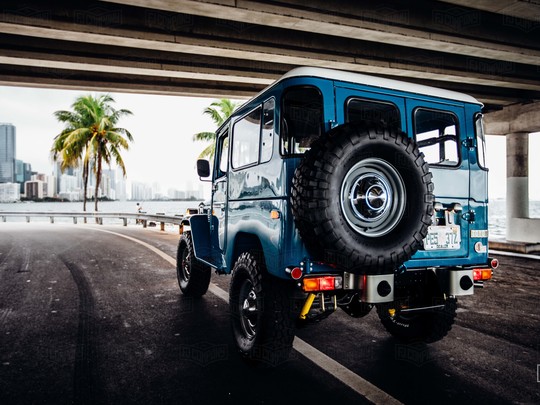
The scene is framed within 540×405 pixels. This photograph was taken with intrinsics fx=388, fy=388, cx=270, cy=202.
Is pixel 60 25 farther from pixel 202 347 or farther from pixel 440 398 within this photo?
pixel 440 398

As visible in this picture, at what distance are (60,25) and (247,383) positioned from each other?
8.27 m

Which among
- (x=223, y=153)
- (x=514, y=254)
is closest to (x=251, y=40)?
(x=223, y=153)

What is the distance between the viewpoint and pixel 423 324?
12.9 feet

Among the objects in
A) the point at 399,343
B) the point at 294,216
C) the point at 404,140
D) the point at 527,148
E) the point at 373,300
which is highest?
the point at 527,148

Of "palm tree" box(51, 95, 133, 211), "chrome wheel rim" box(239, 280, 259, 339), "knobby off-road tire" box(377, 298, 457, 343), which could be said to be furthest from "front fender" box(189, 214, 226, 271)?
"palm tree" box(51, 95, 133, 211)

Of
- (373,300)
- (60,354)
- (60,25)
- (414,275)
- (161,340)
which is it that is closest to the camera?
(373,300)

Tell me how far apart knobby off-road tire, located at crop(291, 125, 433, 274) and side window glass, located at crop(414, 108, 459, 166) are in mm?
909

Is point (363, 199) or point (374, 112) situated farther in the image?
point (374, 112)

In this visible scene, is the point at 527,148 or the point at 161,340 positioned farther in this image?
the point at 527,148

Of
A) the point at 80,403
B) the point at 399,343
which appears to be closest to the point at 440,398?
the point at 399,343

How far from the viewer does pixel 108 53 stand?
10070 mm

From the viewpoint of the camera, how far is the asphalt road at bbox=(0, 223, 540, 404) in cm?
288

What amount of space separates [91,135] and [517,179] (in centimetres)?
2687

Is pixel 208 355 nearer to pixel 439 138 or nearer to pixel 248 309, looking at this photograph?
pixel 248 309
